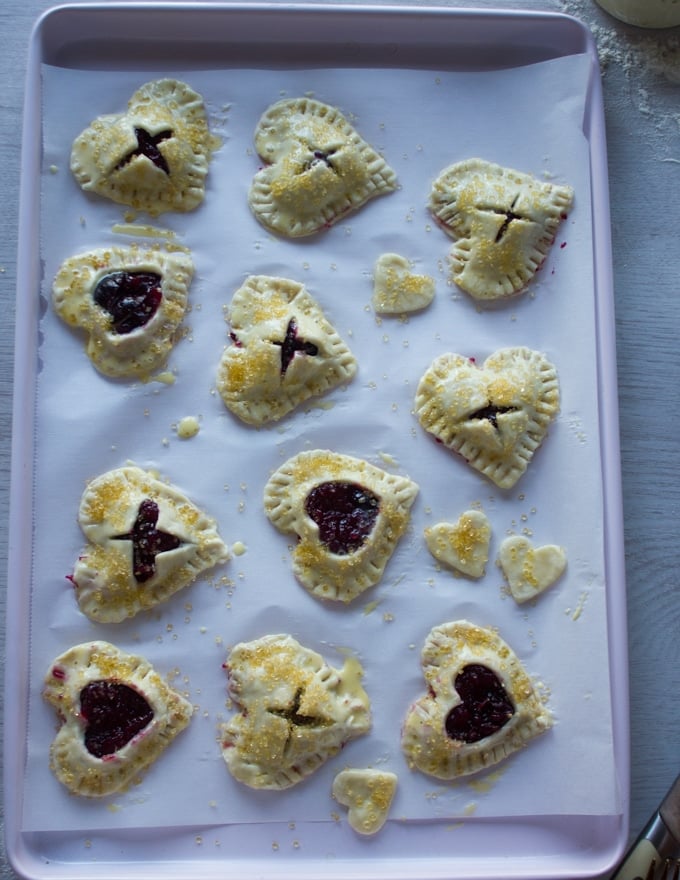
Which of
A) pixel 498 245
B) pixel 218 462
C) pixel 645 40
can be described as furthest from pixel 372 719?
pixel 645 40

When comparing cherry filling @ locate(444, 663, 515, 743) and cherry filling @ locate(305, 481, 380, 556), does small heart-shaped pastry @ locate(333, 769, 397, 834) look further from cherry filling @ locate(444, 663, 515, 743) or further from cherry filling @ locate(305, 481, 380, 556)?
cherry filling @ locate(305, 481, 380, 556)

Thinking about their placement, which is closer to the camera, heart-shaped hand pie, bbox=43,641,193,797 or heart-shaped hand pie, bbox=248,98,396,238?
heart-shaped hand pie, bbox=43,641,193,797

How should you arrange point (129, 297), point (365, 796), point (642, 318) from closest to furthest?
point (365, 796), point (129, 297), point (642, 318)

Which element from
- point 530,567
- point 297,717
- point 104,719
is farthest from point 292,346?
point 104,719

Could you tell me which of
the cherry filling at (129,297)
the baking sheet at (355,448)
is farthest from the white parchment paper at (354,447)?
the cherry filling at (129,297)

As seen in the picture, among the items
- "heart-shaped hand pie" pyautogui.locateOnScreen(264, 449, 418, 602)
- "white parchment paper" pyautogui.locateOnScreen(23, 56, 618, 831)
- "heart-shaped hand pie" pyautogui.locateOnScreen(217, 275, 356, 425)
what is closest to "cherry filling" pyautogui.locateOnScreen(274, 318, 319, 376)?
"heart-shaped hand pie" pyautogui.locateOnScreen(217, 275, 356, 425)

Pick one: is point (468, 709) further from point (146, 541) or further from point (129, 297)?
point (129, 297)

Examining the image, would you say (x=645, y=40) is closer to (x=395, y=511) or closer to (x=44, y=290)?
(x=395, y=511)
